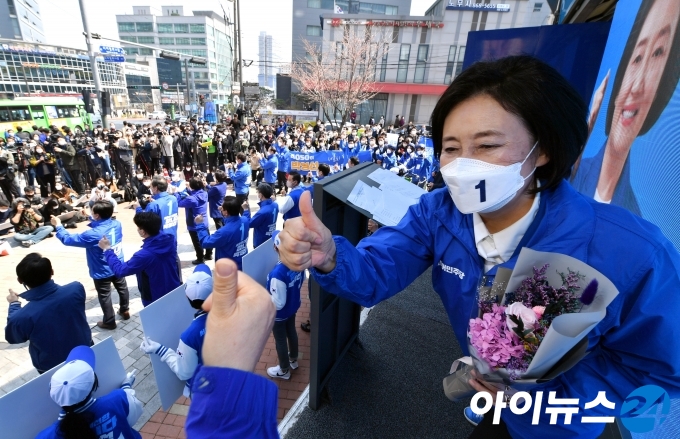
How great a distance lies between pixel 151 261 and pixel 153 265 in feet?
0.33

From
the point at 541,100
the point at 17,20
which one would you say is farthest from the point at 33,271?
the point at 17,20

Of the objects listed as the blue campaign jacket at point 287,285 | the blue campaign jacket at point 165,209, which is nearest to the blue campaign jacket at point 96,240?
the blue campaign jacket at point 165,209

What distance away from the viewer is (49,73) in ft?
154

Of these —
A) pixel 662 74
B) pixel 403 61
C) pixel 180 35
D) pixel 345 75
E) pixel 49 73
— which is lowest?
pixel 662 74

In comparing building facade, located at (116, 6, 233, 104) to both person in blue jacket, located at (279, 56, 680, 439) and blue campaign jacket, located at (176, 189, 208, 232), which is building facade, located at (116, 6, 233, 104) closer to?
blue campaign jacket, located at (176, 189, 208, 232)

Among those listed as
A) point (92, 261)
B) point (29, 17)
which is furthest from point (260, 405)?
point (29, 17)

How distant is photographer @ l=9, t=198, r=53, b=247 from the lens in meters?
7.20

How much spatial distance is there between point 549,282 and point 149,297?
170 inches

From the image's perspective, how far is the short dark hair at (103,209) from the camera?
4148 millimetres

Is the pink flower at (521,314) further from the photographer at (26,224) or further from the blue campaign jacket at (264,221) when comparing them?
the photographer at (26,224)

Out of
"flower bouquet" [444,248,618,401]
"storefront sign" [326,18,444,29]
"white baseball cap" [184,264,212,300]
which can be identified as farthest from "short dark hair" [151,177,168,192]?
"storefront sign" [326,18,444,29]

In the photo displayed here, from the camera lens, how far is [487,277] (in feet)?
4.55

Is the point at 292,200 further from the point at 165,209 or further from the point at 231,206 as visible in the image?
the point at 165,209

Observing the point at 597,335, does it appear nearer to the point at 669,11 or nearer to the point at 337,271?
the point at 337,271
